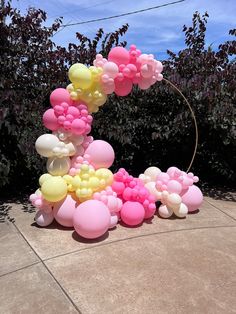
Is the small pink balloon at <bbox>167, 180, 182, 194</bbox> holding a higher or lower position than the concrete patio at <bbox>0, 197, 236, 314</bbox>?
higher

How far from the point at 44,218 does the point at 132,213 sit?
100 centimetres

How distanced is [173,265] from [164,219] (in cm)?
131

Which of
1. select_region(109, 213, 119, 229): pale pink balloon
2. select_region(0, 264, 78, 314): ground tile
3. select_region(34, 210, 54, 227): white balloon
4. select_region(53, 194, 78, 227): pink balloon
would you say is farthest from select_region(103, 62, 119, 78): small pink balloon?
select_region(0, 264, 78, 314): ground tile

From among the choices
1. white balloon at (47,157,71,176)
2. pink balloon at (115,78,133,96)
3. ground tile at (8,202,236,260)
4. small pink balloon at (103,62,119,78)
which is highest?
small pink balloon at (103,62,119,78)

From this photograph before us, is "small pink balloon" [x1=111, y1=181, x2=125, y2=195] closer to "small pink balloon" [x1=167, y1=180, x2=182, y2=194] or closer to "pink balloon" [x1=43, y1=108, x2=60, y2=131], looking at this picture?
"small pink balloon" [x1=167, y1=180, x2=182, y2=194]

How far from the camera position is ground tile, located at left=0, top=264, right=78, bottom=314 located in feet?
9.09

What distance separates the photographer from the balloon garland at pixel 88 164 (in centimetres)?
411

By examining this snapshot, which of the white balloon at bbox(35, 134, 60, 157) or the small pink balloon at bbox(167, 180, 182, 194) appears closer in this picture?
the white balloon at bbox(35, 134, 60, 157)

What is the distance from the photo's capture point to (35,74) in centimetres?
572

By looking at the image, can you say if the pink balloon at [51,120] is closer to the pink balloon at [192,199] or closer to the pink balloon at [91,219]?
the pink balloon at [91,219]

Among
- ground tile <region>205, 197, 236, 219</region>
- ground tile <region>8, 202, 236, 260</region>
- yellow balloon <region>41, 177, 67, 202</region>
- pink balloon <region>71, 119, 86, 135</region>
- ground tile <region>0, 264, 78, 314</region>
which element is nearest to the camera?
ground tile <region>0, 264, 78, 314</region>

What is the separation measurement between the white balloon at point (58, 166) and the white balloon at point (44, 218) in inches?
18.2

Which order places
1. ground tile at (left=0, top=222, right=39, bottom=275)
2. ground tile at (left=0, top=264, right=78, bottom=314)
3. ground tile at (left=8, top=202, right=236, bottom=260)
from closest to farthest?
1. ground tile at (left=0, top=264, right=78, bottom=314)
2. ground tile at (left=0, top=222, right=39, bottom=275)
3. ground tile at (left=8, top=202, right=236, bottom=260)

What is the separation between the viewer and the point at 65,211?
4.15m
